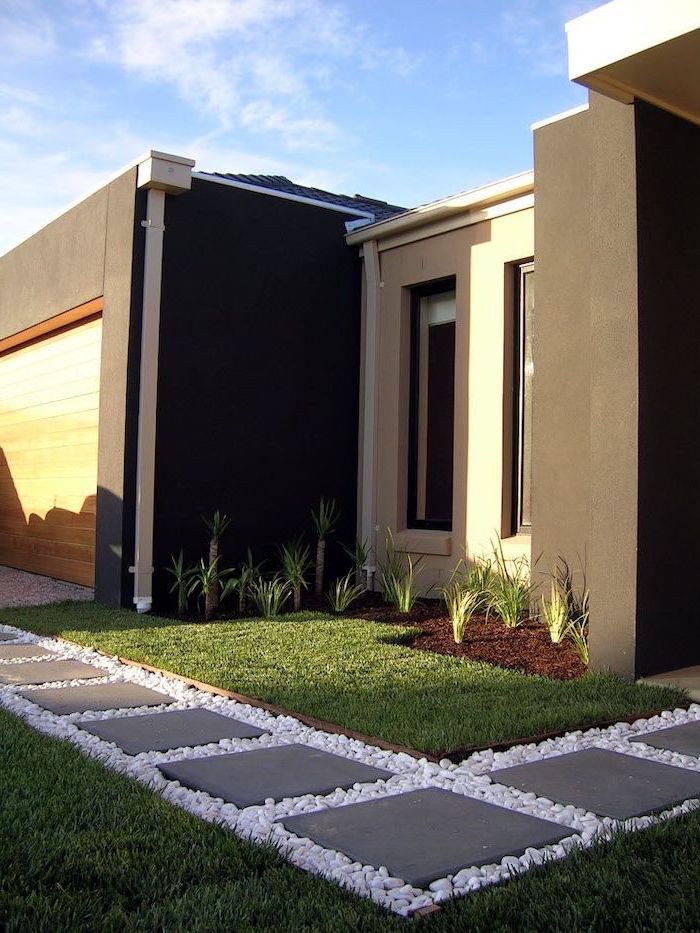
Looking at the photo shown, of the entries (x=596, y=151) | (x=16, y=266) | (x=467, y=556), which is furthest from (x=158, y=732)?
(x=16, y=266)

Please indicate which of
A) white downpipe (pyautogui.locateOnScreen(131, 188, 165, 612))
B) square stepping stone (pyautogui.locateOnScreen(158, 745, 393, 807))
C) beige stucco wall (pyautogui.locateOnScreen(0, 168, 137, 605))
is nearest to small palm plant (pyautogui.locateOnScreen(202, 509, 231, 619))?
white downpipe (pyautogui.locateOnScreen(131, 188, 165, 612))

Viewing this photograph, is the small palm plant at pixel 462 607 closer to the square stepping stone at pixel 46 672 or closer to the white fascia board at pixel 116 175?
the square stepping stone at pixel 46 672

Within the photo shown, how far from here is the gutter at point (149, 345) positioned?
7469mm

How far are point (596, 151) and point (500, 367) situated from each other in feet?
8.35

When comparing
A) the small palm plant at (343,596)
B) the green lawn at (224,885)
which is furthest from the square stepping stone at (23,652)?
the green lawn at (224,885)

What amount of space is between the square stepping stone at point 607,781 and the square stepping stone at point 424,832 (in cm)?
26

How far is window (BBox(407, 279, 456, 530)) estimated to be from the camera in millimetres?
8172

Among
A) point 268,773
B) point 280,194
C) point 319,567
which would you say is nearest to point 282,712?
point 268,773

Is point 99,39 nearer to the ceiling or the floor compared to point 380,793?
nearer to the ceiling

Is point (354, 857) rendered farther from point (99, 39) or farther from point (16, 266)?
point (16, 266)

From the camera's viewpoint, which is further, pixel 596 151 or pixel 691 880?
pixel 596 151

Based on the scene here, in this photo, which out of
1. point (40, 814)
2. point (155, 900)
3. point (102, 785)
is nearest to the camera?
point (155, 900)

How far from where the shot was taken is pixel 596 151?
508cm

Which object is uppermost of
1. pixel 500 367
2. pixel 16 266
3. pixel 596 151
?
pixel 16 266
